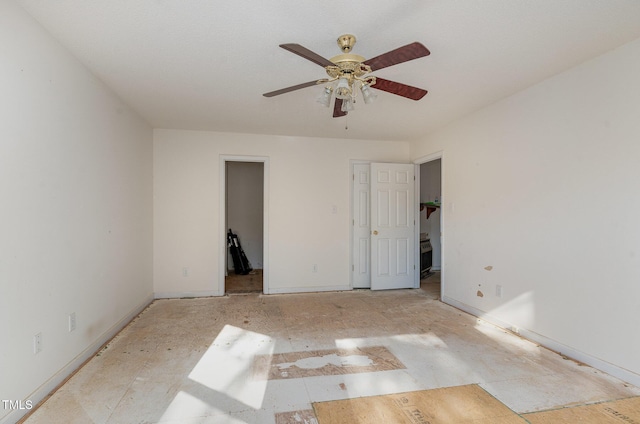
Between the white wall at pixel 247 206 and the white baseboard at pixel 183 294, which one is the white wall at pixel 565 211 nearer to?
the white baseboard at pixel 183 294

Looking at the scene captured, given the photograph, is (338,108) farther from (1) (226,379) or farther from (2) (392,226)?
(2) (392,226)

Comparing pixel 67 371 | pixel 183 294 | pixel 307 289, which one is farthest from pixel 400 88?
pixel 183 294

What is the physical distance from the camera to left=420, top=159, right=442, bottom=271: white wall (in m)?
7.04

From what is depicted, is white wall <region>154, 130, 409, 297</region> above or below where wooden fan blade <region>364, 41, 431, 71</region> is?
below

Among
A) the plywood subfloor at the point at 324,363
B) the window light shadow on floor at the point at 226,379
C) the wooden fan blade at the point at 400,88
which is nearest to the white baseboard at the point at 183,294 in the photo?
the window light shadow on floor at the point at 226,379

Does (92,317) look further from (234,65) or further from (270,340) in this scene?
(234,65)

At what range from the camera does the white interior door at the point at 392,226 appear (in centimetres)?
509

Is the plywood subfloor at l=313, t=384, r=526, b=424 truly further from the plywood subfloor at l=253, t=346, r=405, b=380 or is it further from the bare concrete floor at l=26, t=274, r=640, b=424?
the plywood subfloor at l=253, t=346, r=405, b=380

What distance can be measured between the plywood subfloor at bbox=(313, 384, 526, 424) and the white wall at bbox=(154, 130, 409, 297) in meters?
2.98

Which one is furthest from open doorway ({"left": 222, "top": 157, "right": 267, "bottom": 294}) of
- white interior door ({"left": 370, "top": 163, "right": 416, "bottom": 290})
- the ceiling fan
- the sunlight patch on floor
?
the ceiling fan

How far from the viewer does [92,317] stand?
2.78 meters

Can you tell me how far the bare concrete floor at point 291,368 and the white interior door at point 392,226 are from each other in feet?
4.21

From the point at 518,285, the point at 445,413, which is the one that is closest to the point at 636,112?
the point at 518,285

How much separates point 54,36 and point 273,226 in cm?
325
